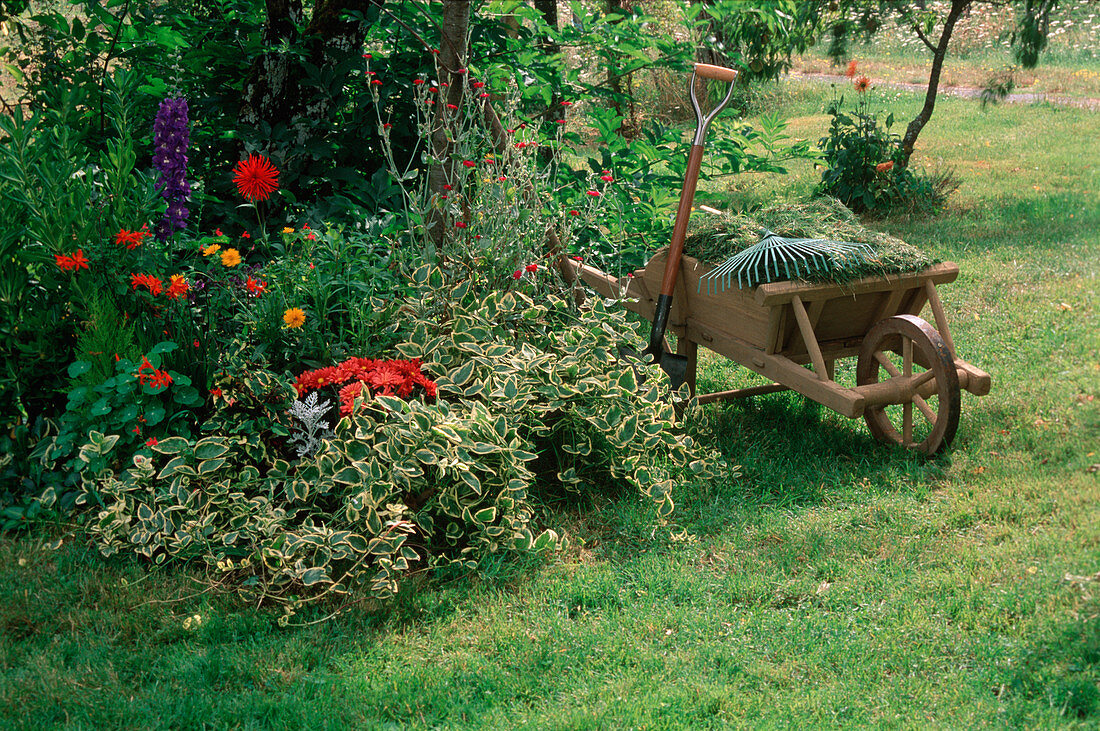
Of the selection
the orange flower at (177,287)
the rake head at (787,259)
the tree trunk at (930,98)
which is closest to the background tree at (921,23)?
the tree trunk at (930,98)

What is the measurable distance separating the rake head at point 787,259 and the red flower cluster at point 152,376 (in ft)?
7.03

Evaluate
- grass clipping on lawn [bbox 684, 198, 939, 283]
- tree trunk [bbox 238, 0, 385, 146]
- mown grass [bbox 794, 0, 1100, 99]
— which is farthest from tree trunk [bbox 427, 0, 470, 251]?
mown grass [bbox 794, 0, 1100, 99]

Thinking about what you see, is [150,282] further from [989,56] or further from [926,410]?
[989,56]

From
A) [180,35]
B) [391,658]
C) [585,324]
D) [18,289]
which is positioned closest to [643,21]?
[585,324]

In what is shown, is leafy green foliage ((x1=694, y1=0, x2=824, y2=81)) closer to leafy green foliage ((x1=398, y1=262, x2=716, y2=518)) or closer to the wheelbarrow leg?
the wheelbarrow leg

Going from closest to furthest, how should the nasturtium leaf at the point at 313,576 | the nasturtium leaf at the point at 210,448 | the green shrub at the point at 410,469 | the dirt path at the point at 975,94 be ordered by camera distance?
the nasturtium leaf at the point at 313,576
the green shrub at the point at 410,469
the nasturtium leaf at the point at 210,448
the dirt path at the point at 975,94

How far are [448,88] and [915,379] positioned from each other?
2.20 metres

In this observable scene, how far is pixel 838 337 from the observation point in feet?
12.7

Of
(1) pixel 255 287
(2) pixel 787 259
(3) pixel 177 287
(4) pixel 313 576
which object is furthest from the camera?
(2) pixel 787 259

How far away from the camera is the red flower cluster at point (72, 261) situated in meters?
2.99

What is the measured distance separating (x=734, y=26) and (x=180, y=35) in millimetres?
4827

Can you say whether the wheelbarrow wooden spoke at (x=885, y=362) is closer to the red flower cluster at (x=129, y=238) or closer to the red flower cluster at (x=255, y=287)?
the red flower cluster at (x=255, y=287)

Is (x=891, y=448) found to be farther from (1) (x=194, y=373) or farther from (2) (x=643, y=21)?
(1) (x=194, y=373)

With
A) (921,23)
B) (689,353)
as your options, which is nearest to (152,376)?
(689,353)
